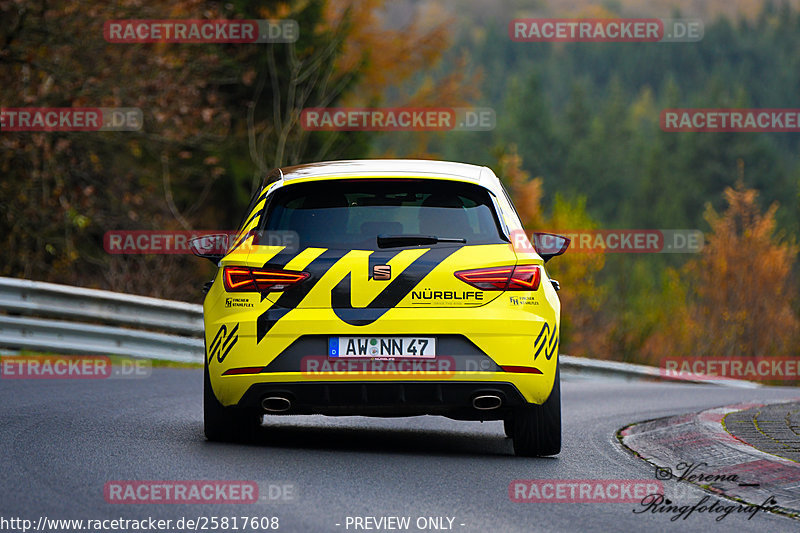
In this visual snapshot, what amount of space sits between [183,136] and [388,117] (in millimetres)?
9605

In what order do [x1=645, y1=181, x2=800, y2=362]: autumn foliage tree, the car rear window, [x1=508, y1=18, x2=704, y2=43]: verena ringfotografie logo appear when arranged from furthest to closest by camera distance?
[x1=645, y1=181, x2=800, y2=362]: autumn foliage tree < [x1=508, y1=18, x2=704, y2=43]: verena ringfotografie logo < the car rear window

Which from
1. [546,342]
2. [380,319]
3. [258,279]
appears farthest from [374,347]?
[546,342]

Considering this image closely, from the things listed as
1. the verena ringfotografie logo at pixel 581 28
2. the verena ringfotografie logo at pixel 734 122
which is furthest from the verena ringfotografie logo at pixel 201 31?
the verena ringfotografie logo at pixel 734 122


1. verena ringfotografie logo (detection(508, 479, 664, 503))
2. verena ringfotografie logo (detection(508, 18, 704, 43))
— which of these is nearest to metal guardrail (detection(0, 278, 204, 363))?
verena ringfotografie logo (detection(508, 18, 704, 43))

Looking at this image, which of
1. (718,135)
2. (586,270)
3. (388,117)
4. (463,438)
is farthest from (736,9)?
(463,438)

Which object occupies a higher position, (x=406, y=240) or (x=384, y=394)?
(x=406, y=240)

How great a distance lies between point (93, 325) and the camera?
Answer: 1551 cm

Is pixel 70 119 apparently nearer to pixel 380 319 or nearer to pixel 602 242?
pixel 380 319

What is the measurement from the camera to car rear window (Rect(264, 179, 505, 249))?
7574mm

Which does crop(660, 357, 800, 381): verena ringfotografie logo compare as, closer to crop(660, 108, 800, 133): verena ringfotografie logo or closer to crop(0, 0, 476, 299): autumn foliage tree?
crop(0, 0, 476, 299): autumn foliage tree

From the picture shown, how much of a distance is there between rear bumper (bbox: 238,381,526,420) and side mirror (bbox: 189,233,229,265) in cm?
104

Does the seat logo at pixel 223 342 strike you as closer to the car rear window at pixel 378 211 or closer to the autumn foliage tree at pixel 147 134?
the car rear window at pixel 378 211

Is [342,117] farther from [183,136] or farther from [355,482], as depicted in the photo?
[355,482]

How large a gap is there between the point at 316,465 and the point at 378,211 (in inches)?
62.6
